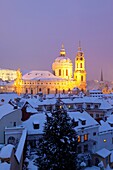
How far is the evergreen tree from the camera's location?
18.6 metres

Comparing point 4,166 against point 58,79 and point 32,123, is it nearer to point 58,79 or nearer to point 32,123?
point 32,123

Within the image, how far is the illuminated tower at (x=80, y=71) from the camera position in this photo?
13800 centimetres

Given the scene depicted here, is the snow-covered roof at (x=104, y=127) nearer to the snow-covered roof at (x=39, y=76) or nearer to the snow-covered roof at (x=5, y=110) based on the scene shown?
the snow-covered roof at (x=5, y=110)

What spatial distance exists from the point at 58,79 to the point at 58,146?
113m

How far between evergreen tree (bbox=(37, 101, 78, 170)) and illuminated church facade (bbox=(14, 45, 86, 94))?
107278 mm

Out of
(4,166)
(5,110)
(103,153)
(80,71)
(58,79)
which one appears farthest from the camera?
(80,71)

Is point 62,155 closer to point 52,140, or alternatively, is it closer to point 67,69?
point 52,140

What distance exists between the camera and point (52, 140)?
62.4 feet

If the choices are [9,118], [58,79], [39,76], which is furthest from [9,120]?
[39,76]

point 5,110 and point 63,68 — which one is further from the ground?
Result: point 63,68

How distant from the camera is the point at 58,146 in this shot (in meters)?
19.0

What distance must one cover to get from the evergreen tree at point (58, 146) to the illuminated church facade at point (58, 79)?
352 feet

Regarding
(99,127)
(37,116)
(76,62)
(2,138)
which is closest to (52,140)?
(2,138)

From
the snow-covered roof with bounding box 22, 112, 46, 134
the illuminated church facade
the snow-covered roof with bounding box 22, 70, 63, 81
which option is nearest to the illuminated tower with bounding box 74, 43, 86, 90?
the illuminated church facade
